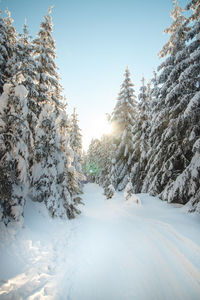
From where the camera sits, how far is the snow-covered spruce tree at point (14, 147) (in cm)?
495

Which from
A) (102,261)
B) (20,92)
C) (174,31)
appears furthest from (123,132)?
(102,261)

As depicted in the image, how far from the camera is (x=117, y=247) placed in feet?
17.5

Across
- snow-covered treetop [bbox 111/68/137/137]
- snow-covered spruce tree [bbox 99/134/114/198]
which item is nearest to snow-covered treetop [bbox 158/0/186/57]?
snow-covered treetop [bbox 111/68/137/137]

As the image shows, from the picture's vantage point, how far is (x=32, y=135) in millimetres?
7750

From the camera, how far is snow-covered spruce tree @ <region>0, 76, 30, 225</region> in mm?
4949

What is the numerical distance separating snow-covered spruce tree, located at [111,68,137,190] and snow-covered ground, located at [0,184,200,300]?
1284 cm

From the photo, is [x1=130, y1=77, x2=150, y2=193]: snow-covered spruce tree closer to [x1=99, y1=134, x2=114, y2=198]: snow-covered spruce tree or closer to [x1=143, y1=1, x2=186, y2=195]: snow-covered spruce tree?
[x1=99, y1=134, x2=114, y2=198]: snow-covered spruce tree

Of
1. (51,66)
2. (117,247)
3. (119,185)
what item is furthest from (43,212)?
(119,185)

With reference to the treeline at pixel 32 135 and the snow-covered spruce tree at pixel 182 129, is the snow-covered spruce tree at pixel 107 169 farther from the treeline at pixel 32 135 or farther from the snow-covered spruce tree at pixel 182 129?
the treeline at pixel 32 135

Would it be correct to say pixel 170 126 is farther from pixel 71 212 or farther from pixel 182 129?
pixel 71 212

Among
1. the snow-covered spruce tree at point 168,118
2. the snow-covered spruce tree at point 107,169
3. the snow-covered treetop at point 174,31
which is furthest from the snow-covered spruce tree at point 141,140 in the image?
the snow-covered treetop at point 174,31

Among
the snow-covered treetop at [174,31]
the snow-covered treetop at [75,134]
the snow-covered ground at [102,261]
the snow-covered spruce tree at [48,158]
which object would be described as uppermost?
the snow-covered treetop at [174,31]

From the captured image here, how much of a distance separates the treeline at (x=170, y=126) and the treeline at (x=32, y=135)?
21.2 feet

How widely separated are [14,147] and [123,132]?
53.5ft
